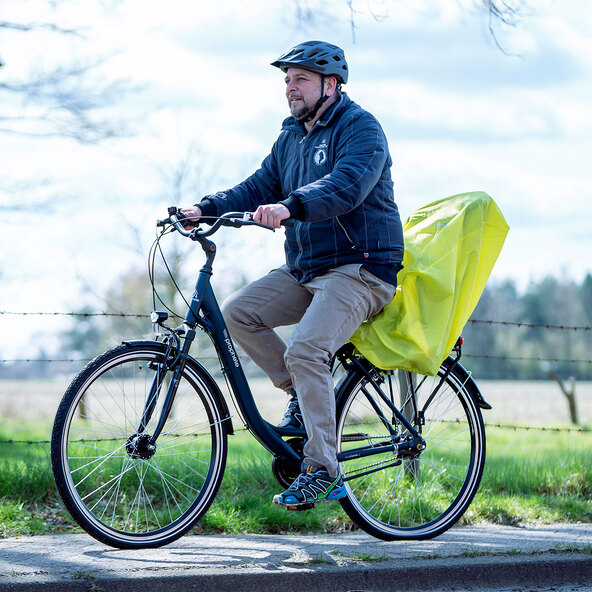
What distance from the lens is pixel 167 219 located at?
4113 millimetres

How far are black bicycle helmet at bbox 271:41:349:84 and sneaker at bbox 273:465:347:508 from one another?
1953mm

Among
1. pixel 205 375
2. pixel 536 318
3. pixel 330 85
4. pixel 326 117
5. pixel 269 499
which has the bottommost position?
pixel 269 499

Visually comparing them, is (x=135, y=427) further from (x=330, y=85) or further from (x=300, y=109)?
(x=330, y=85)

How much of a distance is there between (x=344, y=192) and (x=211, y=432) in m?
1.34

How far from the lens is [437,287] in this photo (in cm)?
434

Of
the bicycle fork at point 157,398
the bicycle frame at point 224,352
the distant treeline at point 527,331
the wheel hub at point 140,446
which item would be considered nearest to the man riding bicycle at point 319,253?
the bicycle frame at point 224,352

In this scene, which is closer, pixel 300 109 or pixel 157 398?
pixel 157 398

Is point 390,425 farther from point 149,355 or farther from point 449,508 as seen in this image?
point 149,355

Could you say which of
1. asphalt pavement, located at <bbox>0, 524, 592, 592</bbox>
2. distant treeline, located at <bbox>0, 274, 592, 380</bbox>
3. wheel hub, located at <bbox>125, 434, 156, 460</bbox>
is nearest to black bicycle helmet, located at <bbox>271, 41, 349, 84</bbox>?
wheel hub, located at <bbox>125, 434, 156, 460</bbox>

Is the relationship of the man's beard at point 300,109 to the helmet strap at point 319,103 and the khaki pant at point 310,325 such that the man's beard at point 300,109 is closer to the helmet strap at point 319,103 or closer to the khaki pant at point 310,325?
the helmet strap at point 319,103

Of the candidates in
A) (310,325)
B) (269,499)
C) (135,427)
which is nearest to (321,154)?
(310,325)

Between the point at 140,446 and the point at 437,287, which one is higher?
the point at 437,287

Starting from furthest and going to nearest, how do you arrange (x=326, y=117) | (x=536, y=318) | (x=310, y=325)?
(x=536, y=318)
(x=326, y=117)
(x=310, y=325)

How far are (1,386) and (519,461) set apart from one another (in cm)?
4277
